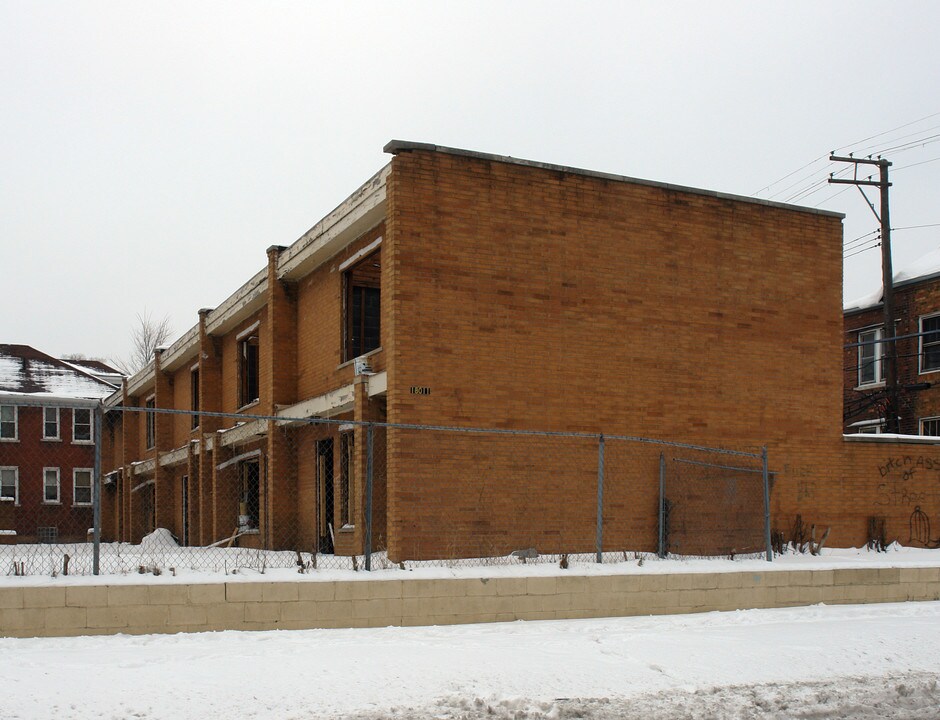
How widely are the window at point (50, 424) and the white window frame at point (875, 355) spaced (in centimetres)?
3443

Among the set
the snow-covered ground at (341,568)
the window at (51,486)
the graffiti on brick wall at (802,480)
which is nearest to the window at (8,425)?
the window at (51,486)

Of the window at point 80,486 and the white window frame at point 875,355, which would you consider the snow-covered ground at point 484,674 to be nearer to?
the white window frame at point 875,355

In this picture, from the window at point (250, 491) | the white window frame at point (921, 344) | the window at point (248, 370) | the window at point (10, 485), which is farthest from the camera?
the window at point (10, 485)

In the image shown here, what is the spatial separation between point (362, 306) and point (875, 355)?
691 inches

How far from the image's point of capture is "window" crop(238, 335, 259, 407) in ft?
75.8

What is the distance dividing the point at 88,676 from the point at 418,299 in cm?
750

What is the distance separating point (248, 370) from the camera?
23406 mm

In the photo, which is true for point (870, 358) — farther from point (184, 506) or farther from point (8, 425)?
point (8, 425)

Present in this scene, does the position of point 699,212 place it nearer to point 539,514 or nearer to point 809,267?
point 809,267

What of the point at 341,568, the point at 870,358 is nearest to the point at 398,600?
the point at 341,568

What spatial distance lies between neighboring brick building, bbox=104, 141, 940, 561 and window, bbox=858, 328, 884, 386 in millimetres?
10948

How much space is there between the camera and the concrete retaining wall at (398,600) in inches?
358

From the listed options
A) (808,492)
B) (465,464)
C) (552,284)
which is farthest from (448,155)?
(808,492)

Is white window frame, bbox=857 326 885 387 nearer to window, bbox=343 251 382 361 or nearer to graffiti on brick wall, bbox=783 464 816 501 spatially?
graffiti on brick wall, bbox=783 464 816 501
